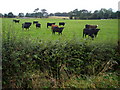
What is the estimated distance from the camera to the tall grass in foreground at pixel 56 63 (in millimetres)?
4328

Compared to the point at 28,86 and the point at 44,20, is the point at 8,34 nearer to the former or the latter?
the point at 28,86

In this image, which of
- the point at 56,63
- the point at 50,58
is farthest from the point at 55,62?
the point at 50,58

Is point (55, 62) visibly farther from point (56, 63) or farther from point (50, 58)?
point (50, 58)

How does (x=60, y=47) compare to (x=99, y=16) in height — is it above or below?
below

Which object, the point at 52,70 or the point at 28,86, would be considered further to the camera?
the point at 52,70

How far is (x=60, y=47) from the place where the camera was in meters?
4.95

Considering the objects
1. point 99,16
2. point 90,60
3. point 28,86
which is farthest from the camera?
point 99,16

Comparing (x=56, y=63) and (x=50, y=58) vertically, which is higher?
(x=50, y=58)

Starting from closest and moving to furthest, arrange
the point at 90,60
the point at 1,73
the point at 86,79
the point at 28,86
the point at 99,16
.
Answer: the point at 1,73, the point at 28,86, the point at 86,79, the point at 90,60, the point at 99,16

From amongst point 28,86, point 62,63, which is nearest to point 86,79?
point 62,63

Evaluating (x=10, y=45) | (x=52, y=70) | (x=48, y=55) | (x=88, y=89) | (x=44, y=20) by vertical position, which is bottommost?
(x=88, y=89)

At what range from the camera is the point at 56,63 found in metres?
4.95

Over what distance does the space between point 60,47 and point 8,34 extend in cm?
163

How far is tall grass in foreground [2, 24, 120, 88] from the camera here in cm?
433
